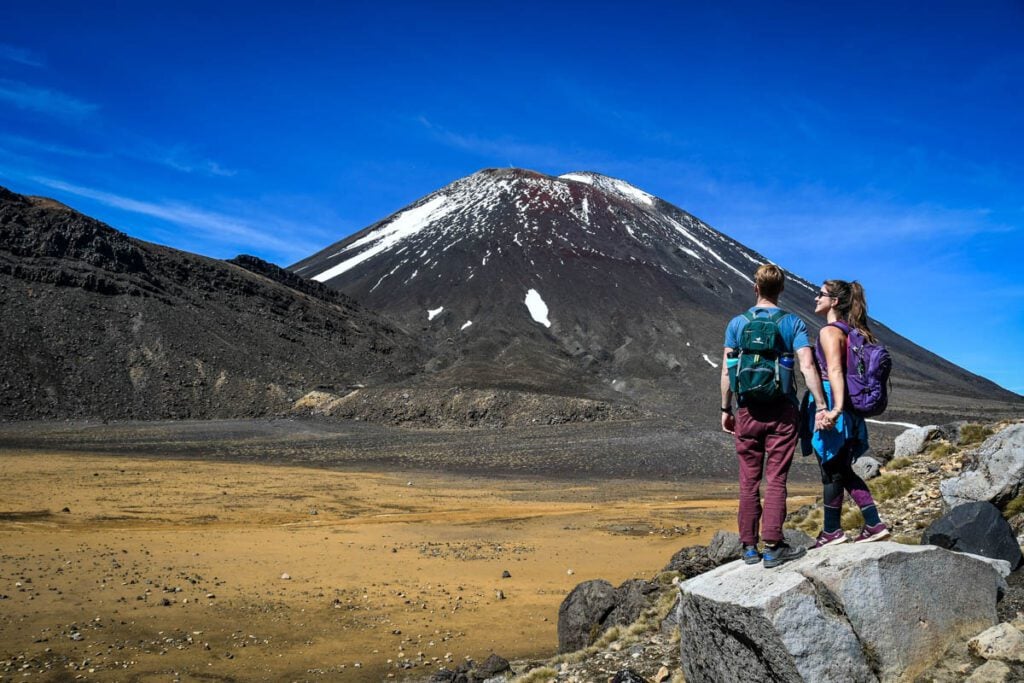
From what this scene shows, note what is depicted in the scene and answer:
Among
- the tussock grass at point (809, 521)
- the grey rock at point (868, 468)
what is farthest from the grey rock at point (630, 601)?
the grey rock at point (868, 468)

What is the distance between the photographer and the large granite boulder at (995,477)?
764 cm

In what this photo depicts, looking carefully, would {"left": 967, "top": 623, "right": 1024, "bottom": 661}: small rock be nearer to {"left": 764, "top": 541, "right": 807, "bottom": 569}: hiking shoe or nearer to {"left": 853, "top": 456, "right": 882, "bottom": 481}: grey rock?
{"left": 764, "top": 541, "right": 807, "bottom": 569}: hiking shoe

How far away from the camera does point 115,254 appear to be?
64.4m

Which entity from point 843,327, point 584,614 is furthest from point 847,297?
point 584,614

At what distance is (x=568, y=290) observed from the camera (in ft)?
336

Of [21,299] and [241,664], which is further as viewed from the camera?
[21,299]

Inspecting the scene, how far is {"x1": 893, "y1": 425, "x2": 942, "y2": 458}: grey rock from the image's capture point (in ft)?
43.7

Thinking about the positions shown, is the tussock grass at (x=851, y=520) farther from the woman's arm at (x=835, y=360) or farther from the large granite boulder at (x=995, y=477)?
the woman's arm at (x=835, y=360)

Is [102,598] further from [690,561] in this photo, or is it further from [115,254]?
[115,254]

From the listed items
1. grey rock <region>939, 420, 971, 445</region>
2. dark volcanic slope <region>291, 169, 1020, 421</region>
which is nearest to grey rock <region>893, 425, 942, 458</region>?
grey rock <region>939, 420, 971, 445</region>

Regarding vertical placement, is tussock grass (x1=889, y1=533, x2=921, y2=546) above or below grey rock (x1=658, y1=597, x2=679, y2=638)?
above

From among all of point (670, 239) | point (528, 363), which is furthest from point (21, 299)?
point (670, 239)

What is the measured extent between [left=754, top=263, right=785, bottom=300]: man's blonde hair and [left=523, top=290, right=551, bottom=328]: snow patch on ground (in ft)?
285

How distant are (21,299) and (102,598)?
5278 cm
